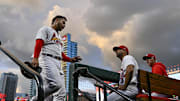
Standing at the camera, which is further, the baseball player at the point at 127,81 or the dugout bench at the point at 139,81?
the baseball player at the point at 127,81

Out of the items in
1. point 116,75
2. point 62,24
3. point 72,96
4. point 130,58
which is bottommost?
point 72,96

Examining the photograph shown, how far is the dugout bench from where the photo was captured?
2.34 m

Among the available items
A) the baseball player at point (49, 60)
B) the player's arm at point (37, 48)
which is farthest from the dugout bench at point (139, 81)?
the player's arm at point (37, 48)

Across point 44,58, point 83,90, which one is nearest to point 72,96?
point 83,90

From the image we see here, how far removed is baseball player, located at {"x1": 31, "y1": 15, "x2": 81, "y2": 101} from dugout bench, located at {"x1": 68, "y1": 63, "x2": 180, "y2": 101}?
0.45m

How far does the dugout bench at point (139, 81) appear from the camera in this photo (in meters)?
2.34

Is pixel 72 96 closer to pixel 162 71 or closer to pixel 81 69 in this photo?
pixel 81 69

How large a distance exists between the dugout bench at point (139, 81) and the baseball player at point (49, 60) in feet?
1.48

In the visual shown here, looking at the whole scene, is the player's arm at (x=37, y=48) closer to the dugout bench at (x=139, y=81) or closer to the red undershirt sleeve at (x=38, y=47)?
the red undershirt sleeve at (x=38, y=47)

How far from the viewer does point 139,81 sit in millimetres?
2881

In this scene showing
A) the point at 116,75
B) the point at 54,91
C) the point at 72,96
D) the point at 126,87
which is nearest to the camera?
the point at 72,96

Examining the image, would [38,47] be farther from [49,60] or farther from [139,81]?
[139,81]

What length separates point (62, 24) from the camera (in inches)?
132

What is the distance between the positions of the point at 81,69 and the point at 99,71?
61 cm
